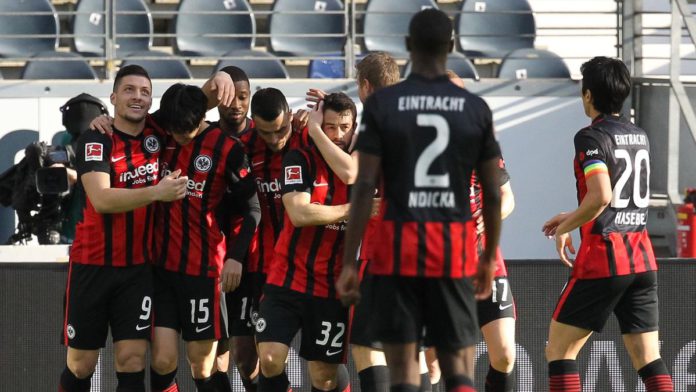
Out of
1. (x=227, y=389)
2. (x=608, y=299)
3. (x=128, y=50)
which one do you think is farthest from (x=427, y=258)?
(x=128, y=50)

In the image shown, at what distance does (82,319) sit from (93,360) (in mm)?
254

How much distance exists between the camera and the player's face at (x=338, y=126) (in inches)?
240

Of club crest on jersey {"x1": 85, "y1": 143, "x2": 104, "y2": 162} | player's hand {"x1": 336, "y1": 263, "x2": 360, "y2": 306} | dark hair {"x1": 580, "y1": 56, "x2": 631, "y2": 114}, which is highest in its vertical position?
dark hair {"x1": 580, "y1": 56, "x2": 631, "y2": 114}

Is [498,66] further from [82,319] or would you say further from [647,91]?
[82,319]

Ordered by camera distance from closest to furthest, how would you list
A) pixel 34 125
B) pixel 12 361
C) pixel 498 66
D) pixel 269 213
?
pixel 269 213
pixel 12 361
pixel 34 125
pixel 498 66

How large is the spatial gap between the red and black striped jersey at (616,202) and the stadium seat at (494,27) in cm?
696

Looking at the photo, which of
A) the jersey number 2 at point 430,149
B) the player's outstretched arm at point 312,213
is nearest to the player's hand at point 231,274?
the player's outstretched arm at point 312,213

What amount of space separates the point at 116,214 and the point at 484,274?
233 cm

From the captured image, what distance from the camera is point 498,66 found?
12.5 m

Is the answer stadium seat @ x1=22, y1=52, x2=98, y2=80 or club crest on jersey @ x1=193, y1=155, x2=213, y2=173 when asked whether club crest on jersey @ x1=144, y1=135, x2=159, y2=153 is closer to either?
club crest on jersey @ x1=193, y1=155, x2=213, y2=173

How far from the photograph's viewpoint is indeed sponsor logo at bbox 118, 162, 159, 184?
20.3 ft

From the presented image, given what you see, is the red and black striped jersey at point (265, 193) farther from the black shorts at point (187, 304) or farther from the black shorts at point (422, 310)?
the black shorts at point (422, 310)

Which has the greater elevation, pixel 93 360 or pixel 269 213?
pixel 269 213

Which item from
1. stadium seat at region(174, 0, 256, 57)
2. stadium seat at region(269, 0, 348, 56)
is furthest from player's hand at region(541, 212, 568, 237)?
stadium seat at region(174, 0, 256, 57)
